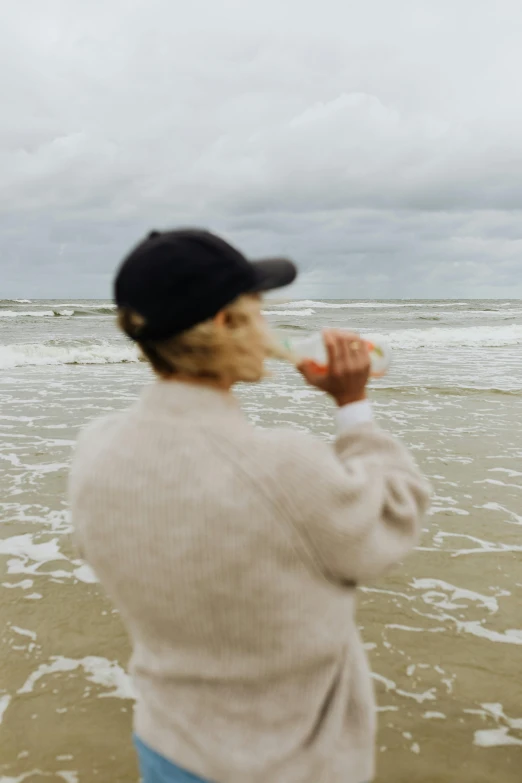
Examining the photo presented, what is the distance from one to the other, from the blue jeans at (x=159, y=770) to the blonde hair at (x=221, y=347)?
865 mm

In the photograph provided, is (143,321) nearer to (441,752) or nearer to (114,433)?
(114,433)

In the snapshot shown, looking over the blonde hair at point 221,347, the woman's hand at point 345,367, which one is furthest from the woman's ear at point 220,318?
the woman's hand at point 345,367

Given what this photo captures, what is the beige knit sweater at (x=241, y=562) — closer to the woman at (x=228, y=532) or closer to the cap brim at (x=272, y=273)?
the woman at (x=228, y=532)

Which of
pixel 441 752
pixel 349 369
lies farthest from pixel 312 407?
pixel 349 369

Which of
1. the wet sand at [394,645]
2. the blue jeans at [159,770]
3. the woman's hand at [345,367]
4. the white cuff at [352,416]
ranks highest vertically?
the woman's hand at [345,367]

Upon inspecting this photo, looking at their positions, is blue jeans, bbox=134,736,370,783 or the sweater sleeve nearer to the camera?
the sweater sleeve

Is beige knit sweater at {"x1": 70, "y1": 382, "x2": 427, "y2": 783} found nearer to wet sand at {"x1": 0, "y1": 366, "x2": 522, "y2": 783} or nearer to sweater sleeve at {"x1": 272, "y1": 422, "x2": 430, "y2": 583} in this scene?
sweater sleeve at {"x1": 272, "y1": 422, "x2": 430, "y2": 583}

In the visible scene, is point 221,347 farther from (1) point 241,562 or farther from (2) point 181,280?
(1) point 241,562

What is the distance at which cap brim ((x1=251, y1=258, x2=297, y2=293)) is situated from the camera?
1.38 metres

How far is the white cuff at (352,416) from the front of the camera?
147cm

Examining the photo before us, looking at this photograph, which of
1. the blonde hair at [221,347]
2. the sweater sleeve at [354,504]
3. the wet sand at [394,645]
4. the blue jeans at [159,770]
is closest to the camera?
the sweater sleeve at [354,504]

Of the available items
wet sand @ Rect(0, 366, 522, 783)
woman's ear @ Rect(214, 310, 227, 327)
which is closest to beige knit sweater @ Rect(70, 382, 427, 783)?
woman's ear @ Rect(214, 310, 227, 327)

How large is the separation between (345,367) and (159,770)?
1.01 meters

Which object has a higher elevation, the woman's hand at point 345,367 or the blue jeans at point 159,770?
the woman's hand at point 345,367
